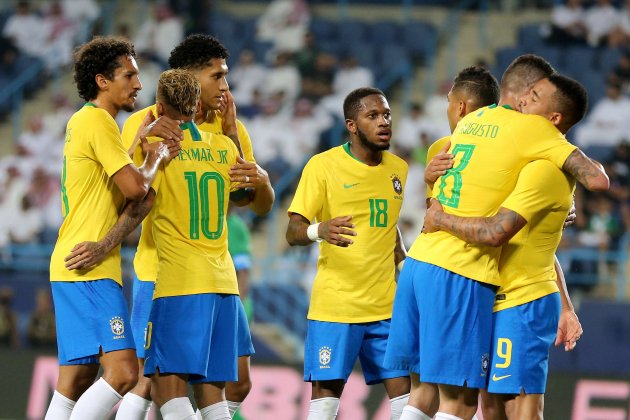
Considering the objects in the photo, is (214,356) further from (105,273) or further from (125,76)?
(125,76)

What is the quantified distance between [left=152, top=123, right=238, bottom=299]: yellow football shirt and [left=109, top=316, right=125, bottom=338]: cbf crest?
304 millimetres

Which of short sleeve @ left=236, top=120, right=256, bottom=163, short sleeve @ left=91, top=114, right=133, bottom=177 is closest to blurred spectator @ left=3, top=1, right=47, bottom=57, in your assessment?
short sleeve @ left=236, top=120, right=256, bottom=163

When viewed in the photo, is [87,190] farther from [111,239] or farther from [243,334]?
[243,334]

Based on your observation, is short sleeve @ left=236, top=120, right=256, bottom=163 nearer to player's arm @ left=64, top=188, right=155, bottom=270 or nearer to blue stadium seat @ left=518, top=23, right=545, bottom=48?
player's arm @ left=64, top=188, right=155, bottom=270

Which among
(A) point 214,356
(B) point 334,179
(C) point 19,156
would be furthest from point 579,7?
(A) point 214,356

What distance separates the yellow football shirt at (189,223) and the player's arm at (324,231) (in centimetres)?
67

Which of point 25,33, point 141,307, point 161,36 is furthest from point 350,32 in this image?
point 141,307

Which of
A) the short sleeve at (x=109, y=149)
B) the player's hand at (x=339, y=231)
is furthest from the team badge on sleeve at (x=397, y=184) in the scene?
the short sleeve at (x=109, y=149)

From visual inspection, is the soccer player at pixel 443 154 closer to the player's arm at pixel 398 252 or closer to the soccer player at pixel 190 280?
the player's arm at pixel 398 252

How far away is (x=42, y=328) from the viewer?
1227 centimetres

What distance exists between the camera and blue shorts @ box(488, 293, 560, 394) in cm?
582

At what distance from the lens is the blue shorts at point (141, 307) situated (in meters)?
6.61

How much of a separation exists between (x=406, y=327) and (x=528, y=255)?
0.74 metres

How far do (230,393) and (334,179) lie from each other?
4.61ft
